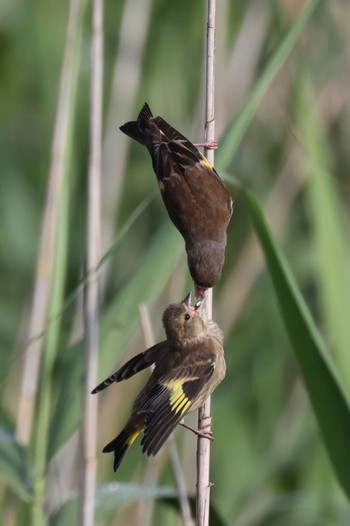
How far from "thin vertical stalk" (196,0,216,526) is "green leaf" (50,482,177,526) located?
1.35ft

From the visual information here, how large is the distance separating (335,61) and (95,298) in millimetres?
1952

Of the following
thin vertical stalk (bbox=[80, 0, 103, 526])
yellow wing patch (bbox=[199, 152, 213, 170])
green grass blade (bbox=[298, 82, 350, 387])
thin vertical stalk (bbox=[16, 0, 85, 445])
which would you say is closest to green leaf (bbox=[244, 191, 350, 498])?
yellow wing patch (bbox=[199, 152, 213, 170])

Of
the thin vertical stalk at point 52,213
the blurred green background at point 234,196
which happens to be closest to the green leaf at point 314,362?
the thin vertical stalk at point 52,213

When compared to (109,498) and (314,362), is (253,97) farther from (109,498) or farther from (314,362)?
(109,498)

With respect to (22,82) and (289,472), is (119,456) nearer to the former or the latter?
(289,472)

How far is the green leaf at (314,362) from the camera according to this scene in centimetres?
266

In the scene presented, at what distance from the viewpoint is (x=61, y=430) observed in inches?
107

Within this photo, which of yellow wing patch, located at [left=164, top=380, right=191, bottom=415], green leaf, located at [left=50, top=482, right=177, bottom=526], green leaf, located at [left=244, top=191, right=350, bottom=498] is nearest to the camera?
yellow wing patch, located at [left=164, top=380, right=191, bottom=415]

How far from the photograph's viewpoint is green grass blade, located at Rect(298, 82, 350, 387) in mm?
3510

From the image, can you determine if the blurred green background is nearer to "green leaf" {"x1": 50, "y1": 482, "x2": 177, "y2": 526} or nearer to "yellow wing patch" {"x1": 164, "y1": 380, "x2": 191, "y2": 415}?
"green leaf" {"x1": 50, "y1": 482, "x2": 177, "y2": 526}

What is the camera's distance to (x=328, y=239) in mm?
3674

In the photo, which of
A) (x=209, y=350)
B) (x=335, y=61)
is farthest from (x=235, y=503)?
(x=335, y=61)

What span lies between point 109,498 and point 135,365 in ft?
2.00

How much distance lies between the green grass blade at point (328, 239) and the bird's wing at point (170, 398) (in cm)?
89
